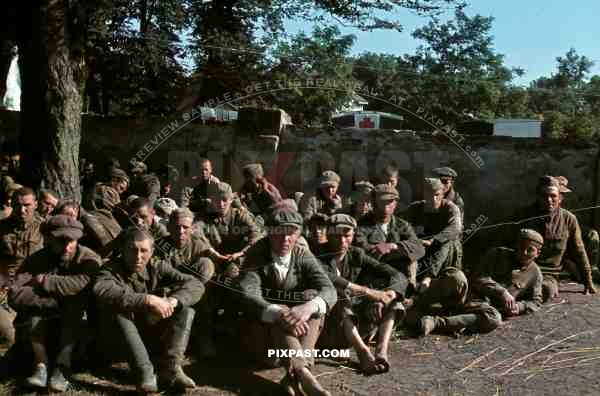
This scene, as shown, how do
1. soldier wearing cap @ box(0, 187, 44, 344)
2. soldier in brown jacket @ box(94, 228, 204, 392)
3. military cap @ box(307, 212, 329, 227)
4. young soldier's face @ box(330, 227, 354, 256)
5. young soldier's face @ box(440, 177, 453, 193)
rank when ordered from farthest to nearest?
young soldier's face @ box(440, 177, 453, 193) → soldier wearing cap @ box(0, 187, 44, 344) → military cap @ box(307, 212, 329, 227) → young soldier's face @ box(330, 227, 354, 256) → soldier in brown jacket @ box(94, 228, 204, 392)

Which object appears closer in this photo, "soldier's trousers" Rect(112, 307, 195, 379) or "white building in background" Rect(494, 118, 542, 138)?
"soldier's trousers" Rect(112, 307, 195, 379)

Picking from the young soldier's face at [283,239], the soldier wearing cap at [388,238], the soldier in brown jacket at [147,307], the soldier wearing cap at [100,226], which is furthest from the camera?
the soldier wearing cap at [100,226]

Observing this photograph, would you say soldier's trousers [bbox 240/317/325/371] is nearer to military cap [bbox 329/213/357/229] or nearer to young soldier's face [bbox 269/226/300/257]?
young soldier's face [bbox 269/226/300/257]

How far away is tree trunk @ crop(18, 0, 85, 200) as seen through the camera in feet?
21.6

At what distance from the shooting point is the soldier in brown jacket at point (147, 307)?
404 centimetres

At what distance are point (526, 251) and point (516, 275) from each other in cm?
26

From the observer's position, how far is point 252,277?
4457mm

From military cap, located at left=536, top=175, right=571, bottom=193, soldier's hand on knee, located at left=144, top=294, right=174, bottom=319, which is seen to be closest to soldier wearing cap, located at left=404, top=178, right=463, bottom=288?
military cap, located at left=536, top=175, right=571, bottom=193

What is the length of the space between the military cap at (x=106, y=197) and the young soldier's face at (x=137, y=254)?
8.60 ft

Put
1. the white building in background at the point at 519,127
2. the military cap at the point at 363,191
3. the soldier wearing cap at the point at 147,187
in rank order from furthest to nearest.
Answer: the white building in background at the point at 519,127, the soldier wearing cap at the point at 147,187, the military cap at the point at 363,191

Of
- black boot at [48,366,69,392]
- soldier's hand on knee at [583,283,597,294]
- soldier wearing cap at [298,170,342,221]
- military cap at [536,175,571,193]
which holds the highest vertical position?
military cap at [536,175,571,193]

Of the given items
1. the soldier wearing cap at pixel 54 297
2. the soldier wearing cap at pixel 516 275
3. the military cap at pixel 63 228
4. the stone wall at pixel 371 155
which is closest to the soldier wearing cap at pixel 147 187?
the stone wall at pixel 371 155

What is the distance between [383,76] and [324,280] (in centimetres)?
2393

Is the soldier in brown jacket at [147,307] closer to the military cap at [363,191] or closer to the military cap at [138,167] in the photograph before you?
the military cap at [363,191]
